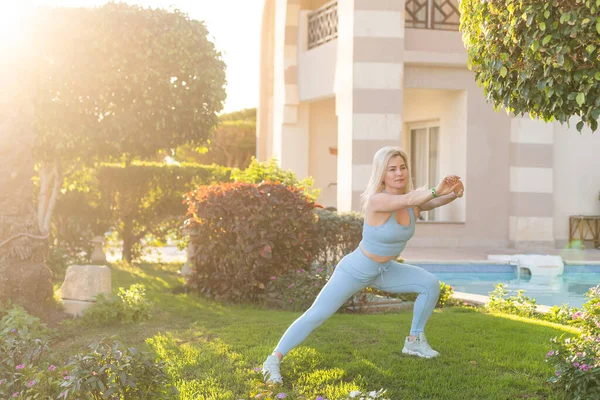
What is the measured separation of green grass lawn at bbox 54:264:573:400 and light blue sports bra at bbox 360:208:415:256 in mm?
860

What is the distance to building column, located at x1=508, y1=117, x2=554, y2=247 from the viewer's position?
1672 centimetres

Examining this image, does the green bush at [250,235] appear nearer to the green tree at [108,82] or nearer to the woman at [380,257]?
the woman at [380,257]

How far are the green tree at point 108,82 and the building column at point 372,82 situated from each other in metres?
4.05

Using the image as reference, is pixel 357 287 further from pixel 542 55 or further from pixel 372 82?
pixel 372 82

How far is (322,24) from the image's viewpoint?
19.3 metres

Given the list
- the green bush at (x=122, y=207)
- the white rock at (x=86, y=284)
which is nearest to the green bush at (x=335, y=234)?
the white rock at (x=86, y=284)

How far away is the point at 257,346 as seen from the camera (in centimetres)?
634

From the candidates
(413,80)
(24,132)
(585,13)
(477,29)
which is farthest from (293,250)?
(413,80)

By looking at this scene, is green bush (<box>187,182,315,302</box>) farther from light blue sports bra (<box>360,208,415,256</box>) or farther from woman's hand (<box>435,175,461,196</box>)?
woman's hand (<box>435,175,461,196</box>)

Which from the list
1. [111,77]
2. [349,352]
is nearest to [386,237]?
[349,352]

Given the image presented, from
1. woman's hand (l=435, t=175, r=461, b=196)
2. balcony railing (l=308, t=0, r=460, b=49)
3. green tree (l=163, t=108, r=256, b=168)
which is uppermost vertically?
balcony railing (l=308, t=0, r=460, b=49)

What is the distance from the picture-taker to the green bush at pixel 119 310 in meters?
7.62

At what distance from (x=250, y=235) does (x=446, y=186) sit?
13.4 feet

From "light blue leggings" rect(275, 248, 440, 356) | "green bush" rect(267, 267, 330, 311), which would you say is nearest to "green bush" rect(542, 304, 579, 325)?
"green bush" rect(267, 267, 330, 311)
